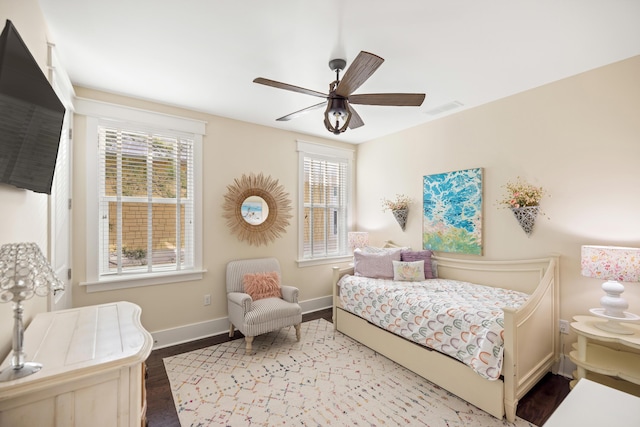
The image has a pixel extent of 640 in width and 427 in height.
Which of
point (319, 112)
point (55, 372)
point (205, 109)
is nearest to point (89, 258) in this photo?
point (205, 109)

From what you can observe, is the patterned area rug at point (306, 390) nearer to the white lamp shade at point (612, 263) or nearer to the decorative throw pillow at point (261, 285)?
the decorative throw pillow at point (261, 285)

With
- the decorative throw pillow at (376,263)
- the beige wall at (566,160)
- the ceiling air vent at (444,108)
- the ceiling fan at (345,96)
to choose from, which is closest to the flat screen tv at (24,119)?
the ceiling fan at (345,96)

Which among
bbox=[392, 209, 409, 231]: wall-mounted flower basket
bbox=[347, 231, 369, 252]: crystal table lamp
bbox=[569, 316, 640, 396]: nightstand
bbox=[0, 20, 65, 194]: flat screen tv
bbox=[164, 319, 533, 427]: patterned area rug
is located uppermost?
bbox=[0, 20, 65, 194]: flat screen tv

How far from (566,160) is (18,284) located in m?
3.83

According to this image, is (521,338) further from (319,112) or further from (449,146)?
(319,112)

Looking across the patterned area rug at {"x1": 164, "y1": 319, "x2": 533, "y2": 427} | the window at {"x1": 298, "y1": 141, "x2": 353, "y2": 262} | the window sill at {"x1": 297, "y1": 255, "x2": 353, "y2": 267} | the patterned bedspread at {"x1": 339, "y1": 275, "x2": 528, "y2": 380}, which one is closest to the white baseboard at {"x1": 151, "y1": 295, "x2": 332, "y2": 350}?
the patterned area rug at {"x1": 164, "y1": 319, "x2": 533, "y2": 427}

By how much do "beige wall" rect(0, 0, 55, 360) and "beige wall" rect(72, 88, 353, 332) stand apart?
98cm

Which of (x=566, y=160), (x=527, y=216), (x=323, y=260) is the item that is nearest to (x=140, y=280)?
(x=323, y=260)

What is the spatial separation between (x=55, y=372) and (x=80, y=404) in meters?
0.16

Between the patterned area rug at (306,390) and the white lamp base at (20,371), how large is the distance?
4.28 feet

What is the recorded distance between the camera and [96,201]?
283 centimetres

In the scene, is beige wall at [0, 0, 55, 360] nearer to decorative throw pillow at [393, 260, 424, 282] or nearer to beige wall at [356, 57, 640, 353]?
decorative throw pillow at [393, 260, 424, 282]

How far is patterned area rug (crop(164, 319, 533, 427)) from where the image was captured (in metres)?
2.06

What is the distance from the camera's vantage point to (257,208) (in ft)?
12.6
